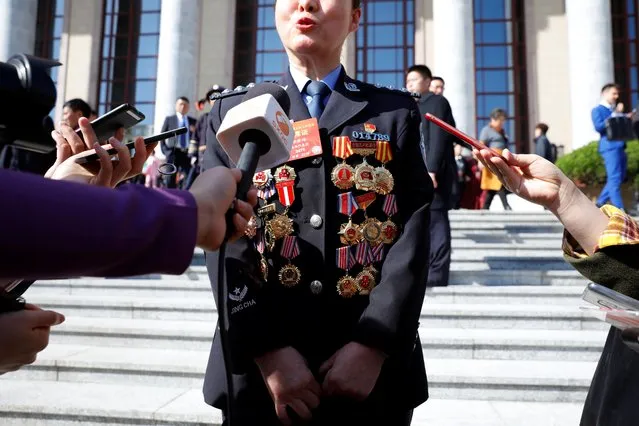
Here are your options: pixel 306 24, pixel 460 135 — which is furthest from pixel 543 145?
pixel 306 24

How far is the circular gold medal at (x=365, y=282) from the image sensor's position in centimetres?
143

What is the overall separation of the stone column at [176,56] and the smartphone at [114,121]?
45.0 feet

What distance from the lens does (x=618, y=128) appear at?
764 centimetres

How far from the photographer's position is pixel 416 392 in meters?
1.43

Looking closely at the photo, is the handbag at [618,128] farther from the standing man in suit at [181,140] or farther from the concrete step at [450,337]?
the standing man in suit at [181,140]

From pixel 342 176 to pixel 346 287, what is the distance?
0.30 meters

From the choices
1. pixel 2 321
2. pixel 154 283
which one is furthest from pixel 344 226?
pixel 154 283

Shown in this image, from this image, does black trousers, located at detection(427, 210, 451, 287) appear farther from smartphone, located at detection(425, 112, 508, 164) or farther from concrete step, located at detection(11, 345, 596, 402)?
smartphone, located at detection(425, 112, 508, 164)

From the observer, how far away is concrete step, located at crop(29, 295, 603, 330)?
448 centimetres

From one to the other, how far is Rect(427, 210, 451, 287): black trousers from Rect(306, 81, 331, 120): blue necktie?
3.72 meters

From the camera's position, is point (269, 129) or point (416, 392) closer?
point (269, 129)

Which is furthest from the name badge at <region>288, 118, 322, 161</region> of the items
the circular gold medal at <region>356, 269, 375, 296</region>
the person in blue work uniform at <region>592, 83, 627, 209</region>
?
the person in blue work uniform at <region>592, 83, 627, 209</region>

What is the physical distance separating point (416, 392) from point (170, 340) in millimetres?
3214

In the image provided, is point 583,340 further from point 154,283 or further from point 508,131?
point 508,131
